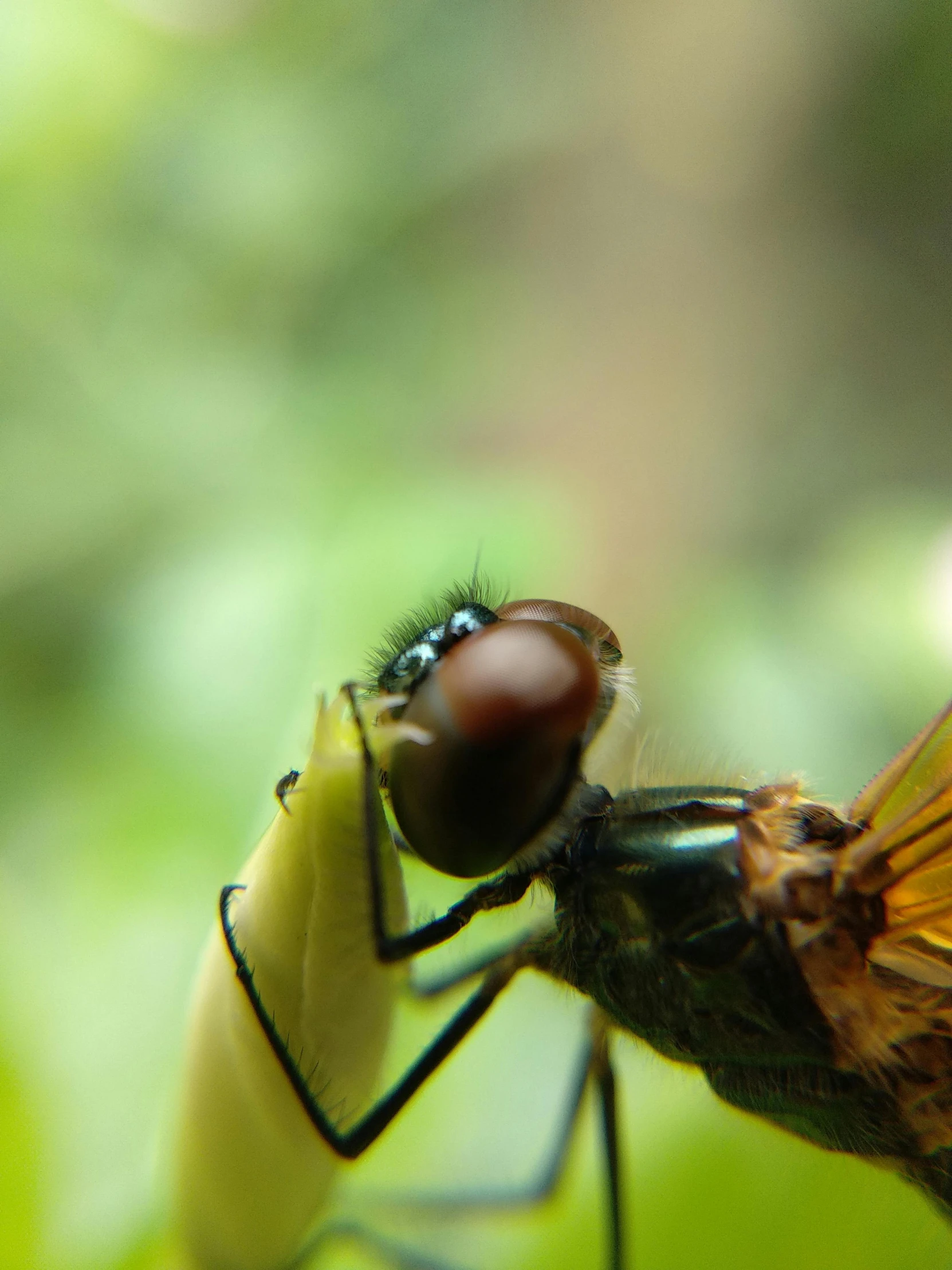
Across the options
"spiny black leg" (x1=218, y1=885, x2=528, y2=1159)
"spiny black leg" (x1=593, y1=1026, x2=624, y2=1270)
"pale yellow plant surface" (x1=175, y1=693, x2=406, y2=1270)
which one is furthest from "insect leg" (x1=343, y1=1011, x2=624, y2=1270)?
"pale yellow plant surface" (x1=175, y1=693, x2=406, y2=1270)

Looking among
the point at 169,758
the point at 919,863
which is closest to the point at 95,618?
the point at 169,758

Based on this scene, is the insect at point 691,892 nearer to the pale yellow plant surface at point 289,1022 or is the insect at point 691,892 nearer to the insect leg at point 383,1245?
the pale yellow plant surface at point 289,1022

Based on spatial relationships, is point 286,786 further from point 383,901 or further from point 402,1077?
point 402,1077

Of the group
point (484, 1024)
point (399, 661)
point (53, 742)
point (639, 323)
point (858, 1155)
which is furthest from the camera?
point (639, 323)

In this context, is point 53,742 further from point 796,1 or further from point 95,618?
point 796,1

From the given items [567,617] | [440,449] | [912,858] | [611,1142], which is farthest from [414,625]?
[440,449]

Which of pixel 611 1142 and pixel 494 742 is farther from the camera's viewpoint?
pixel 611 1142
